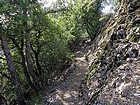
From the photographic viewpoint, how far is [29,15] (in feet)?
43.1

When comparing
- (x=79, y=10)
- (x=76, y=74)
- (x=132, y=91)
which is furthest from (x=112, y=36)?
(x=79, y=10)

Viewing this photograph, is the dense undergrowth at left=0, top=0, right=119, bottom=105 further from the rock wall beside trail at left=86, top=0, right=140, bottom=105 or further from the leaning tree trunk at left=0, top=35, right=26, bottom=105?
the rock wall beside trail at left=86, top=0, right=140, bottom=105

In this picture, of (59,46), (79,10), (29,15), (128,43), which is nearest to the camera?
(128,43)

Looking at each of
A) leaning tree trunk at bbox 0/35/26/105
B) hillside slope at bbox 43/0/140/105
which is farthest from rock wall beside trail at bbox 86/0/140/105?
leaning tree trunk at bbox 0/35/26/105

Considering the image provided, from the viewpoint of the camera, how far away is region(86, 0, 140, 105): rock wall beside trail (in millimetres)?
7001

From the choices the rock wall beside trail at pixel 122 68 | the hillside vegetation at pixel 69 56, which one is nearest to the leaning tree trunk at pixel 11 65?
the hillside vegetation at pixel 69 56

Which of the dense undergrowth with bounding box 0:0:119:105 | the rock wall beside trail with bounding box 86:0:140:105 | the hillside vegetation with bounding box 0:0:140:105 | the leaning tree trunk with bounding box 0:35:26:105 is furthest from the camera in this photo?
the leaning tree trunk with bounding box 0:35:26:105

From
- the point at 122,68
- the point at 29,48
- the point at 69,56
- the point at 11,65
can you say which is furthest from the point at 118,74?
the point at 69,56

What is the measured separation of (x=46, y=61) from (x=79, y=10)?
17273mm

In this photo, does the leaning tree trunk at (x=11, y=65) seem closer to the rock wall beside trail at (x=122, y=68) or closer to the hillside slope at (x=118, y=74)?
the hillside slope at (x=118, y=74)

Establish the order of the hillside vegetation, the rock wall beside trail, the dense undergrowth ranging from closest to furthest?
the rock wall beside trail, the hillside vegetation, the dense undergrowth

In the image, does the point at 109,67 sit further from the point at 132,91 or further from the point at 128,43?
the point at 132,91

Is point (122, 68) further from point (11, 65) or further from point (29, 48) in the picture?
point (29, 48)

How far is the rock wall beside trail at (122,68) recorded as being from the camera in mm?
7001
